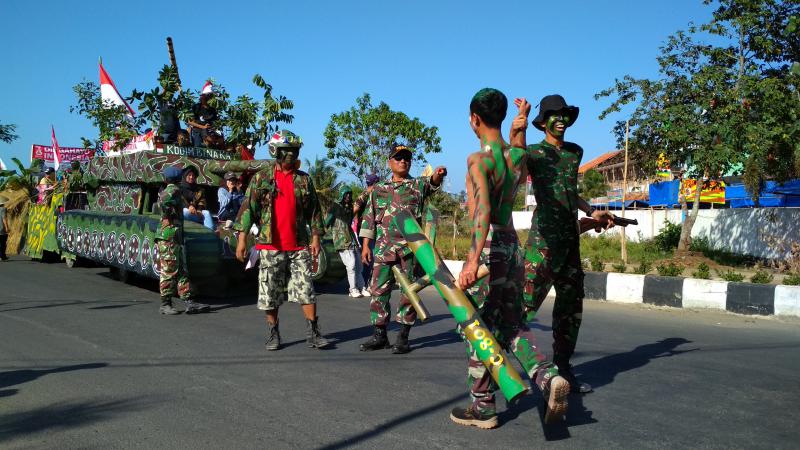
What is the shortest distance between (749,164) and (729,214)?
20.3 ft

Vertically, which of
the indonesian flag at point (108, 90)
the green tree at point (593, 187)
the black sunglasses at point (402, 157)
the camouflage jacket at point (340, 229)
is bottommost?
the camouflage jacket at point (340, 229)

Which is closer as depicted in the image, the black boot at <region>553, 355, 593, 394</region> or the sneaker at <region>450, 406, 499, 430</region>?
the sneaker at <region>450, 406, 499, 430</region>

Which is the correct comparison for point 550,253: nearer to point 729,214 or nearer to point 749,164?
point 749,164

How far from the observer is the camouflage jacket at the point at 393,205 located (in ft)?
18.1

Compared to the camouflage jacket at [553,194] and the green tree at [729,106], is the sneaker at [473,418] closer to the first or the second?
the camouflage jacket at [553,194]

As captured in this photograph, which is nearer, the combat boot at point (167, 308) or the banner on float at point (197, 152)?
the combat boot at point (167, 308)

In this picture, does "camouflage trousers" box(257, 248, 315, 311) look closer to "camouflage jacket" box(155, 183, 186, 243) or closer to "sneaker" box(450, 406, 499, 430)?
"sneaker" box(450, 406, 499, 430)

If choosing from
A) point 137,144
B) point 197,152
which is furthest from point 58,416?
point 137,144

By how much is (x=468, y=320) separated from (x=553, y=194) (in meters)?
1.14

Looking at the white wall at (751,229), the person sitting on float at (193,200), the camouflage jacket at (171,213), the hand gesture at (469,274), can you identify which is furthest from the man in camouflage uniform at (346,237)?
the white wall at (751,229)

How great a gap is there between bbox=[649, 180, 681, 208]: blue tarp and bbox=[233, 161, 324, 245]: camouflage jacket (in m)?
22.3

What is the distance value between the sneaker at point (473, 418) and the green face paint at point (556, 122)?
1766mm

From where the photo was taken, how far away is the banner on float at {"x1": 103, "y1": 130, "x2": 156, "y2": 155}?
11117 mm

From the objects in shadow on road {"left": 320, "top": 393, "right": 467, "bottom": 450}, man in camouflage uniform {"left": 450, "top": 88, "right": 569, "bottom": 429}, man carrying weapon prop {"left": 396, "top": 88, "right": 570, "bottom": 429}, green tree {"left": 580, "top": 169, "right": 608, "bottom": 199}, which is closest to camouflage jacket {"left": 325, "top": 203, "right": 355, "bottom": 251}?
shadow on road {"left": 320, "top": 393, "right": 467, "bottom": 450}
